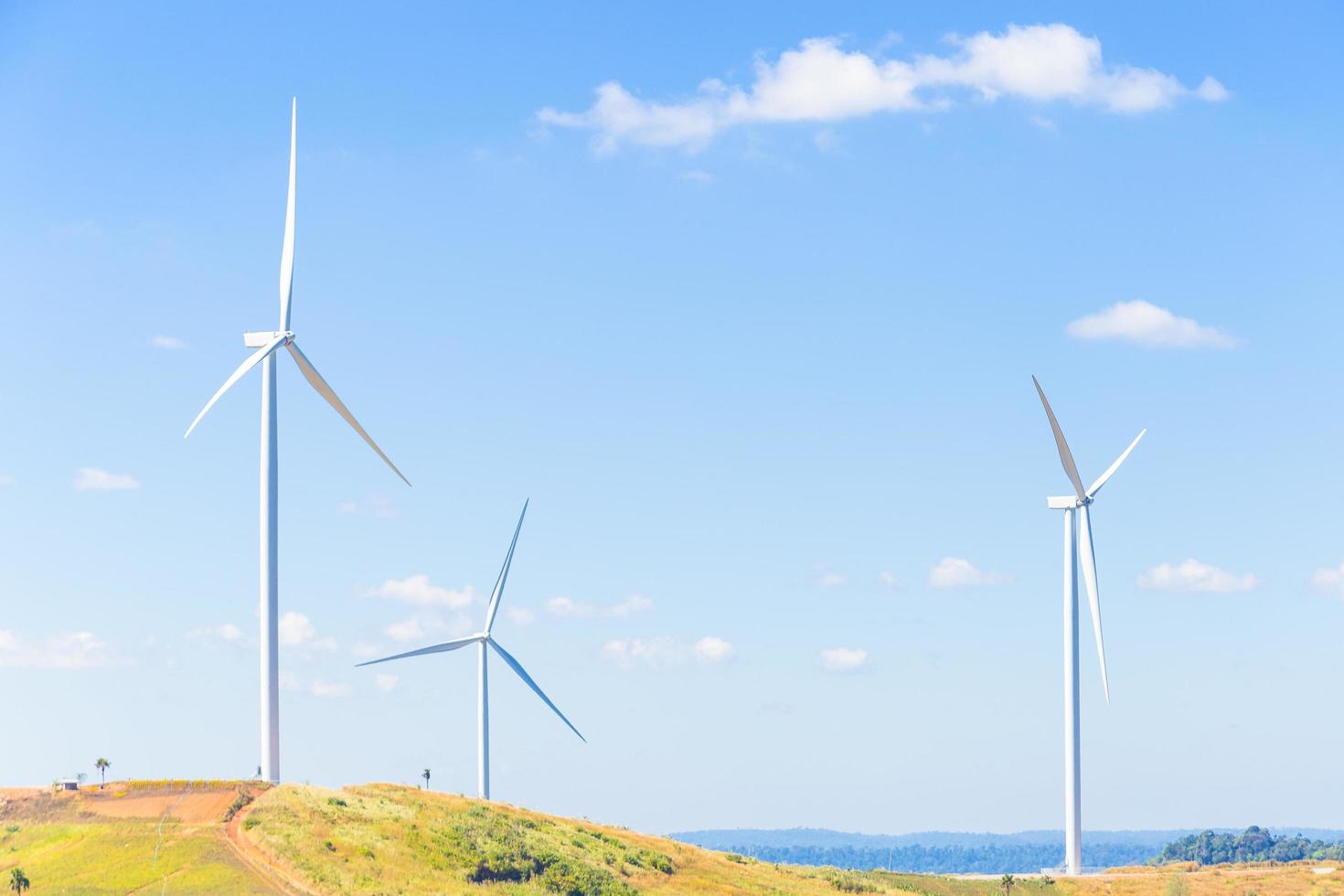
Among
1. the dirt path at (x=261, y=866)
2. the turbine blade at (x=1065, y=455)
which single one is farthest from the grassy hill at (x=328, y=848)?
the turbine blade at (x=1065, y=455)

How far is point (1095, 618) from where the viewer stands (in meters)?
136

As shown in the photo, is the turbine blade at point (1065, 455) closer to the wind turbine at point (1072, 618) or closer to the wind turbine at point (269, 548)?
the wind turbine at point (1072, 618)

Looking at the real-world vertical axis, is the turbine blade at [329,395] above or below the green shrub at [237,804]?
above

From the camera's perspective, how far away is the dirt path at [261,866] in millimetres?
88438

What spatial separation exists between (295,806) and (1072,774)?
223 ft

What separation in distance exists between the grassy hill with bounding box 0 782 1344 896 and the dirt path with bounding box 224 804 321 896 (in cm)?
10

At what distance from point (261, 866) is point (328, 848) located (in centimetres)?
435

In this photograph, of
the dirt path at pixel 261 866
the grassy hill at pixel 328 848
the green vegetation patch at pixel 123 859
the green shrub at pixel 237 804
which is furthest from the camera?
the green shrub at pixel 237 804

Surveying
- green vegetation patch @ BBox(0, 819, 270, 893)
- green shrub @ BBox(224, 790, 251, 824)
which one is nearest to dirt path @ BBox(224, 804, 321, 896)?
green shrub @ BBox(224, 790, 251, 824)

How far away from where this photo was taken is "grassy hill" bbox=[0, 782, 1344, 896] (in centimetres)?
9069

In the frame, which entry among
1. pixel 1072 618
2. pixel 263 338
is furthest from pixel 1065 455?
pixel 263 338

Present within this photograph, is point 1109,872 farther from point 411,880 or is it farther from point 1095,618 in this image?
point 411,880

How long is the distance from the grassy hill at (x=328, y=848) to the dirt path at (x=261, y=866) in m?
0.10

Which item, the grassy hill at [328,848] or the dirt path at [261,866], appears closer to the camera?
the dirt path at [261,866]
